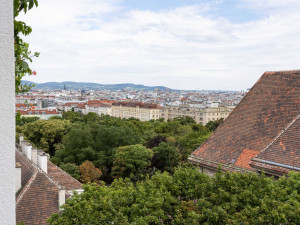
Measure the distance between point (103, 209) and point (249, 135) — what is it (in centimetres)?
900

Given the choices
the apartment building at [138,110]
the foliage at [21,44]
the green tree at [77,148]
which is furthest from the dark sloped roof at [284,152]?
the apartment building at [138,110]

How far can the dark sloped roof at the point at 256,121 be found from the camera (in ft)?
46.4

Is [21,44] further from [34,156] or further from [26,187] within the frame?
[34,156]

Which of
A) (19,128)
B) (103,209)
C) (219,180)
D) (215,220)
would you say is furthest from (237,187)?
(19,128)

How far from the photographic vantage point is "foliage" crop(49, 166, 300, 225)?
7805 mm

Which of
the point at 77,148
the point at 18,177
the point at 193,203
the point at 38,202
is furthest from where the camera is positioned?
the point at 77,148

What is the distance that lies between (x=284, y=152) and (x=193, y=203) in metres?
5.06

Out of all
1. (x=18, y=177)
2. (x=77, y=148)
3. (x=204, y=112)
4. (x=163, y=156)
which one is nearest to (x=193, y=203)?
(x=18, y=177)

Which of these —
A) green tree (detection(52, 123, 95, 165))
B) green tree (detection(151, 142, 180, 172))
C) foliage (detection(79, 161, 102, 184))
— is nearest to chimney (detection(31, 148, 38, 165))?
foliage (detection(79, 161, 102, 184))

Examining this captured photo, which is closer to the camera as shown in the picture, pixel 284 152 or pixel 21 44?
pixel 21 44

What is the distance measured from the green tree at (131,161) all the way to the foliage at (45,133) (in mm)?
18234

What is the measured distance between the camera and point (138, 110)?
479ft

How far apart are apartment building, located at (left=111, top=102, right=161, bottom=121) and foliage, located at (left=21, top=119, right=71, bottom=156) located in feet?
282

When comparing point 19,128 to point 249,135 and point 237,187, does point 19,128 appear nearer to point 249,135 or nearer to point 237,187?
point 249,135
